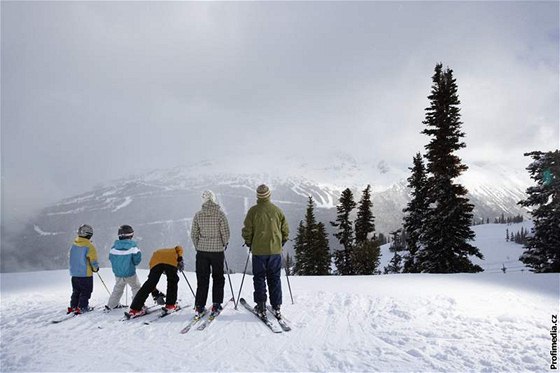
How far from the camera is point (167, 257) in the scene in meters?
7.86

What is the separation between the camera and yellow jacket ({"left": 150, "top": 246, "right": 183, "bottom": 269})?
782cm

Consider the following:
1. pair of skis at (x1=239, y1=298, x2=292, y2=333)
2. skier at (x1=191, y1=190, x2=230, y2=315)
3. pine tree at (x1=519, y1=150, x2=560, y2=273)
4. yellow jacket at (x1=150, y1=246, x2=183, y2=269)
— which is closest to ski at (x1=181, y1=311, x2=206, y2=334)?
skier at (x1=191, y1=190, x2=230, y2=315)

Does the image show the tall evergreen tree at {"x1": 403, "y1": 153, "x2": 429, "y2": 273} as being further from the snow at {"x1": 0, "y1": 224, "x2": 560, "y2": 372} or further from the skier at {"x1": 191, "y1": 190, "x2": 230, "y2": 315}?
the skier at {"x1": 191, "y1": 190, "x2": 230, "y2": 315}

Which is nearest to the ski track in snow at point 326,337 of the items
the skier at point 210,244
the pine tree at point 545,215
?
the skier at point 210,244

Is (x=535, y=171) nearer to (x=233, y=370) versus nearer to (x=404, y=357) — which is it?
(x=404, y=357)

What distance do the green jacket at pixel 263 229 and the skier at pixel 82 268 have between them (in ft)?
14.6

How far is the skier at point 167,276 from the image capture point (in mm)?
7461

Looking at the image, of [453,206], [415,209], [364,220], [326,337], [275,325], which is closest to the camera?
[326,337]

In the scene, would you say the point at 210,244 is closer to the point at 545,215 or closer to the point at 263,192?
the point at 263,192

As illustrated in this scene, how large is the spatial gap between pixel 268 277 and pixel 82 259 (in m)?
5.29

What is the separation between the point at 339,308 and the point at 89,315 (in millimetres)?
6312

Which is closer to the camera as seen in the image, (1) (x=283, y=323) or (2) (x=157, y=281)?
(1) (x=283, y=323)

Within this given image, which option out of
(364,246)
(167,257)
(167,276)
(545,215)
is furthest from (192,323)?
(364,246)

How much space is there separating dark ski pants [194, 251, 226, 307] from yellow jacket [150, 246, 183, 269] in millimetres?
798
